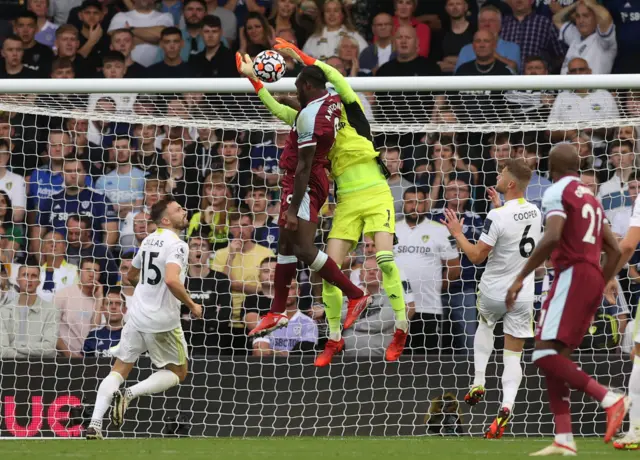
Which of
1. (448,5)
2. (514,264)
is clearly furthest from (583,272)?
(448,5)

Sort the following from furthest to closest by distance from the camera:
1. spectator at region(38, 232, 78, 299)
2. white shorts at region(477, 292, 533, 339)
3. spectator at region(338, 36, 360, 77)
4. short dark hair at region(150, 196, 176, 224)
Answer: spectator at region(338, 36, 360, 77)
spectator at region(38, 232, 78, 299)
short dark hair at region(150, 196, 176, 224)
white shorts at region(477, 292, 533, 339)

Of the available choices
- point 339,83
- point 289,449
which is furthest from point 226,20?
point 289,449

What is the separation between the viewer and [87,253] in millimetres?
12023

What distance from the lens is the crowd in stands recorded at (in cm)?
1150

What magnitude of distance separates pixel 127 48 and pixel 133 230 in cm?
307

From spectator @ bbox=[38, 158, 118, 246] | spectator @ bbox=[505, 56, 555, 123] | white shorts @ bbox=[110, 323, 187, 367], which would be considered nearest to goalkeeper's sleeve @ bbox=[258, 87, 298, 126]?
white shorts @ bbox=[110, 323, 187, 367]

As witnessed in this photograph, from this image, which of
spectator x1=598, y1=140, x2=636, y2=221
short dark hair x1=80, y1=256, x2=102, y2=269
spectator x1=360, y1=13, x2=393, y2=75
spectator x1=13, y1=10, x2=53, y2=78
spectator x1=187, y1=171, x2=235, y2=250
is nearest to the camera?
spectator x1=598, y1=140, x2=636, y2=221

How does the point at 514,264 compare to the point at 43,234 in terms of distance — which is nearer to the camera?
the point at 514,264

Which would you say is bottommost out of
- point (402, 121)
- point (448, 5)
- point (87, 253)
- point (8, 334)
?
point (8, 334)

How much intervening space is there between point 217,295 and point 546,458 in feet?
17.6

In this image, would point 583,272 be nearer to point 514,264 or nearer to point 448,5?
point 514,264

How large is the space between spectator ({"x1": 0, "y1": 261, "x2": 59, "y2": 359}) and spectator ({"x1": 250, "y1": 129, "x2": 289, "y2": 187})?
253 centimetres

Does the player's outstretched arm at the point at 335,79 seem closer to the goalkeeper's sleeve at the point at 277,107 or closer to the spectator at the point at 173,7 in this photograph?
the goalkeeper's sleeve at the point at 277,107

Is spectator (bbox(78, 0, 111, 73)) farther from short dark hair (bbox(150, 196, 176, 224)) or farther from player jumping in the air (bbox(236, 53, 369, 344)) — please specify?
player jumping in the air (bbox(236, 53, 369, 344))
